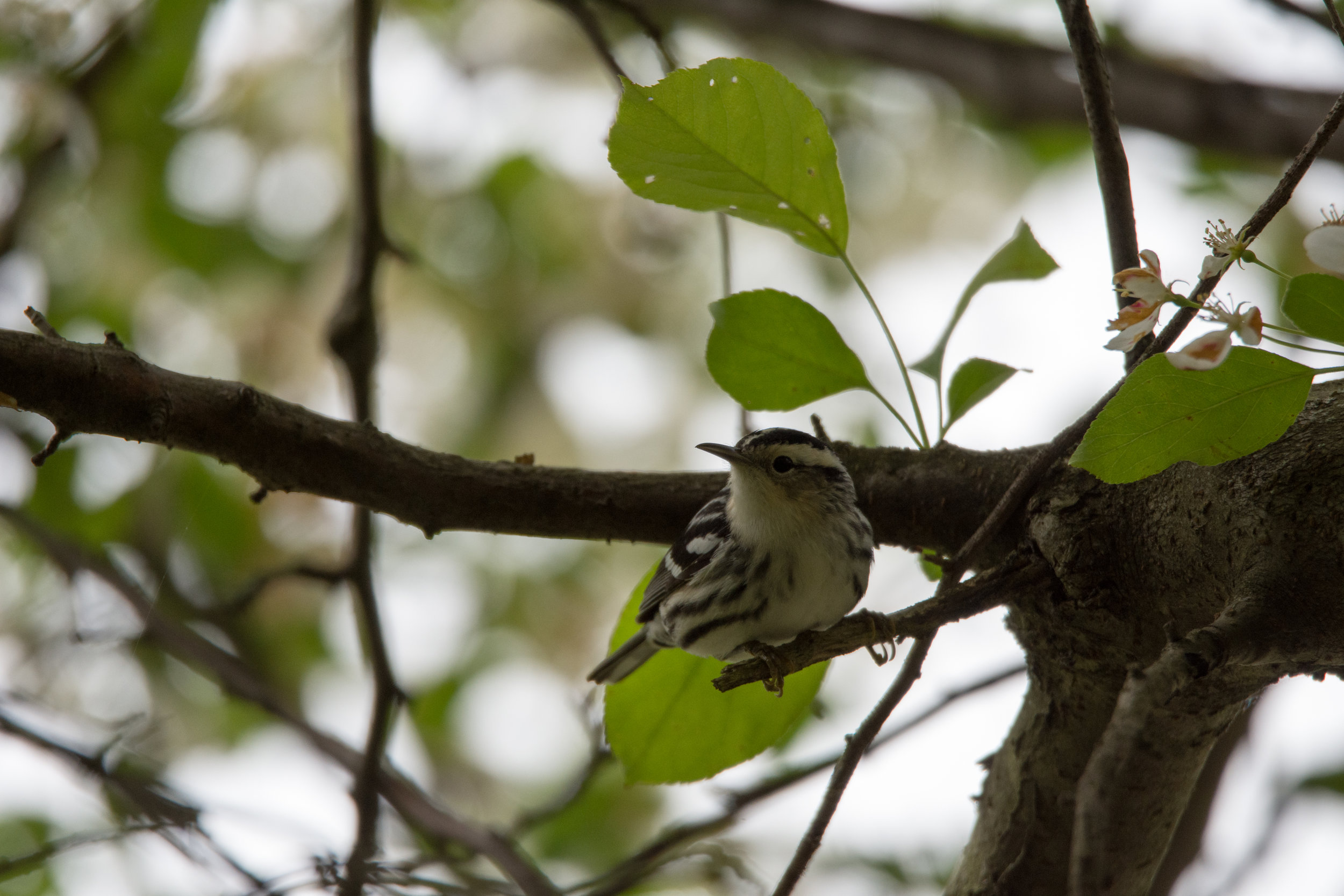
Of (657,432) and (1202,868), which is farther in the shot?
(657,432)

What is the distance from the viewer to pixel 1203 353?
1.25m

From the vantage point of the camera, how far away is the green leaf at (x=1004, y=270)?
1.98 meters

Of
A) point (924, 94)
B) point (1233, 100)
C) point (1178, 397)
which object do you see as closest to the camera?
point (1178, 397)

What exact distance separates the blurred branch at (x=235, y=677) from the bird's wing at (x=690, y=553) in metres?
0.66

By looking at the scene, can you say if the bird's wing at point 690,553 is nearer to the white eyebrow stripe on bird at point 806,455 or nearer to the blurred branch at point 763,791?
A: the white eyebrow stripe on bird at point 806,455

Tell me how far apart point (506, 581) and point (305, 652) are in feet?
3.26

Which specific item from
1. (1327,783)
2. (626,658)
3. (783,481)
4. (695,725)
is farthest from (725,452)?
(1327,783)

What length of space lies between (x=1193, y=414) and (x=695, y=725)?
1227 millimetres

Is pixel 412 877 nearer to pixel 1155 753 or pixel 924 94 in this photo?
pixel 1155 753

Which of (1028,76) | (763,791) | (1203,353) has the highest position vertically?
(1028,76)

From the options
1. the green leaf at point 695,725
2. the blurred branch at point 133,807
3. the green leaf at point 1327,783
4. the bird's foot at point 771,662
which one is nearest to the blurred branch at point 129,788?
the blurred branch at point 133,807

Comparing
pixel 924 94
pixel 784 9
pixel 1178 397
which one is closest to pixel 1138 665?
pixel 1178 397

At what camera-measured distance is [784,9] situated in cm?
420

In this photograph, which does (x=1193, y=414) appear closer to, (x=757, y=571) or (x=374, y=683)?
(x=757, y=571)
